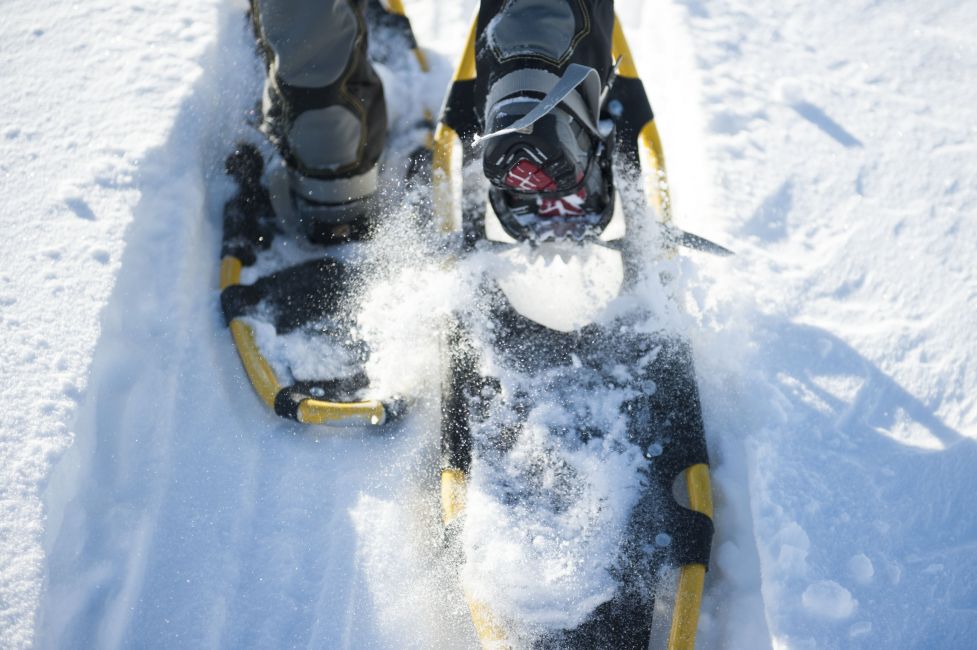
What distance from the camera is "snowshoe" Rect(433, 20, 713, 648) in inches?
76.1

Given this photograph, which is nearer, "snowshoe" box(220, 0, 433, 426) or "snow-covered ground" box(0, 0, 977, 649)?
"snow-covered ground" box(0, 0, 977, 649)

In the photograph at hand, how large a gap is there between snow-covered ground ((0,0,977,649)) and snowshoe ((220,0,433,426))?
102 mm

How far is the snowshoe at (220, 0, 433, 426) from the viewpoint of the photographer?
2293 millimetres

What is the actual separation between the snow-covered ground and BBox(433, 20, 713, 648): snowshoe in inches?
6.1

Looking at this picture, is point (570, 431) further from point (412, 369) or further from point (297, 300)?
point (297, 300)

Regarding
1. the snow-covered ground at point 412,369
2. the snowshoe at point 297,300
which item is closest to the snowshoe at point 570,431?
the snow-covered ground at point 412,369

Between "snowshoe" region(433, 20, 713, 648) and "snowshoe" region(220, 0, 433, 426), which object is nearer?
"snowshoe" region(433, 20, 713, 648)

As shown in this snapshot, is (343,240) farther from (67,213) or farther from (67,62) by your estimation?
(67,62)

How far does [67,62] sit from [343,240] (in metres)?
1.14

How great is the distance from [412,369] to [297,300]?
46 centimetres

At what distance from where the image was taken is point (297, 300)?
250 centimetres

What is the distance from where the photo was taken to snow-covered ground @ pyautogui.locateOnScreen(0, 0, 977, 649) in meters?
1.97

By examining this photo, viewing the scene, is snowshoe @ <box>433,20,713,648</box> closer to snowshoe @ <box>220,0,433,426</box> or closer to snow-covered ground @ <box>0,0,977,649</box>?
snow-covered ground @ <box>0,0,977,649</box>

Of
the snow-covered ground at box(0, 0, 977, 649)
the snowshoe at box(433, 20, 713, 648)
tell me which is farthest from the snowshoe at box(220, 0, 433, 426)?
the snowshoe at box(433, 20, 713, 648)
